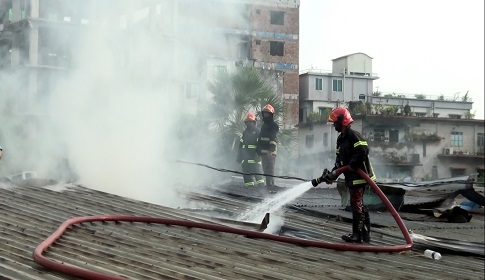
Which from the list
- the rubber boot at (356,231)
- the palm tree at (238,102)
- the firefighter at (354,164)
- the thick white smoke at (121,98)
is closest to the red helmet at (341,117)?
the firefighter at (354,164)

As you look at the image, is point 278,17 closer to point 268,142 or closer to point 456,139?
point 268,142

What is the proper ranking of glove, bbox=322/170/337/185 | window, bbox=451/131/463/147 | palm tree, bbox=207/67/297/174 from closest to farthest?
glove, bbox=322/170/337/185 < palm tree, bbox=207/67/297/174 < window, bbox=451/131/463/147

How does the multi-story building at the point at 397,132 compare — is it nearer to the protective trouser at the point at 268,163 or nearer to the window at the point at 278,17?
the window at the point at 278,17

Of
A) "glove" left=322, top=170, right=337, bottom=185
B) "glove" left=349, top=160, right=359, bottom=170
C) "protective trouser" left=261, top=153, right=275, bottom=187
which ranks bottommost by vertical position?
"protective trouser" left=261, top=153, right=275, bottom=187

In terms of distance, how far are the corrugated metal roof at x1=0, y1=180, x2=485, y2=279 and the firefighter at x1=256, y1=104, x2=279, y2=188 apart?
12.4 feet

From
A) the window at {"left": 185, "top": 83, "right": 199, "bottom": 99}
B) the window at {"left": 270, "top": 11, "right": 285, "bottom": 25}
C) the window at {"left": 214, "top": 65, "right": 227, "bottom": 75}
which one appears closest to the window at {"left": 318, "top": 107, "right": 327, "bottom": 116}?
the window at {"left": 270, "top": 11, "right": 285, "bottom": 25}

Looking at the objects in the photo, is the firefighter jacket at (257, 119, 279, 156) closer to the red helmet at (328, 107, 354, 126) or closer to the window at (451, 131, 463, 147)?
the red helmet at (328, 107, 354, 126)

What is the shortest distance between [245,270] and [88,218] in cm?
183

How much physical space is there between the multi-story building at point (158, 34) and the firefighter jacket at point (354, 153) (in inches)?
185

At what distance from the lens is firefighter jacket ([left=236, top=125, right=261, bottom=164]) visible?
12.1 meters

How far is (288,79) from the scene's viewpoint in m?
13.8

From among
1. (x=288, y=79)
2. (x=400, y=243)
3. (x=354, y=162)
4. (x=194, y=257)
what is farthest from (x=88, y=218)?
(x=288, y=79)

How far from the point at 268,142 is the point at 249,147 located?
1.82 ft

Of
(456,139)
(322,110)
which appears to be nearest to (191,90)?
(322,110)
